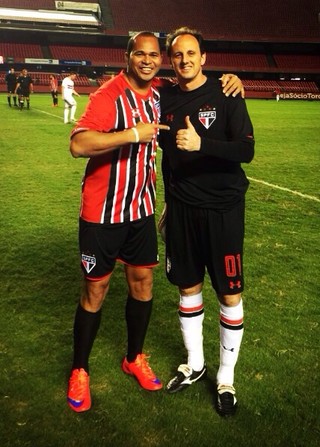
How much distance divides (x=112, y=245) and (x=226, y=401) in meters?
1.18

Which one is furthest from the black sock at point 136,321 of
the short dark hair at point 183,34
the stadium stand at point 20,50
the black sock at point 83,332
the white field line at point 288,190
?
the stadium stand at point 20,50

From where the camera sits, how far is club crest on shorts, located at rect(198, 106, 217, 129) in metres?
2.49

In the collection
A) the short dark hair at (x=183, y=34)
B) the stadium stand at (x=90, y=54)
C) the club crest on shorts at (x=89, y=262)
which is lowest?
the club crest on shorts at (x=89, y=262)

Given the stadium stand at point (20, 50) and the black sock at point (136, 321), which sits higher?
the stadium stand at point (20, 50)

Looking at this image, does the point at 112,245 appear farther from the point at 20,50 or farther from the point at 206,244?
the point at 20,50

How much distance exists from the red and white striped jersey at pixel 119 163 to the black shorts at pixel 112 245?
0.05 m

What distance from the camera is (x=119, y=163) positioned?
2.56 m

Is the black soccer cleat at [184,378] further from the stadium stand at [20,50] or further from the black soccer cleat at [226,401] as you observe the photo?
the stadium stand at [20,50]

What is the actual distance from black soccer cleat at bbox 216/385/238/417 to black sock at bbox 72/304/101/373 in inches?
34.7

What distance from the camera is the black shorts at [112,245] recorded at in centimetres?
263

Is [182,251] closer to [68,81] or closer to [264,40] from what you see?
[68,81]

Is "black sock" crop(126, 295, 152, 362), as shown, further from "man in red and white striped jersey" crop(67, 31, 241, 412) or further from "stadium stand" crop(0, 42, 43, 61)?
"stadium stand" crop(0, 42, 43, 61)

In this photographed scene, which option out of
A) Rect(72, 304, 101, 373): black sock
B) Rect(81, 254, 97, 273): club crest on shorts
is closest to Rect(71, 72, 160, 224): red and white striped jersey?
Rect(81, 254, 97, 273): club crest on shorts

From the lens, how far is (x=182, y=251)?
2.77 m
